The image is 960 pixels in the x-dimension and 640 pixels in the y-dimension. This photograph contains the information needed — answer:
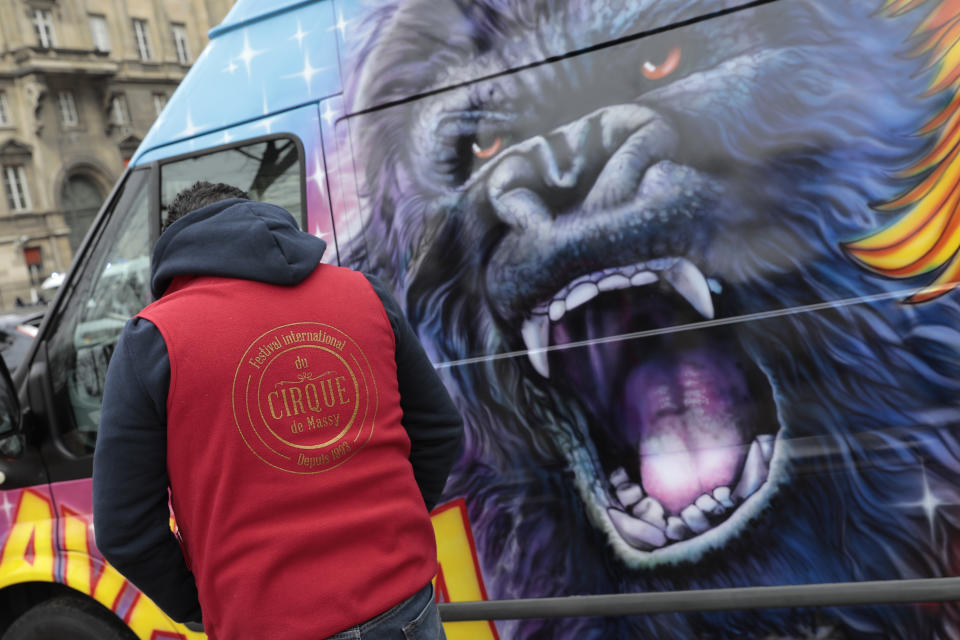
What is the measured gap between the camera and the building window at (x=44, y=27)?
3541 centimetres

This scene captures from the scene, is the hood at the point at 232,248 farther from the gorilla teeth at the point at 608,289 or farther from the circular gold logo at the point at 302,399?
the gorilla teeth at the point at 608,289

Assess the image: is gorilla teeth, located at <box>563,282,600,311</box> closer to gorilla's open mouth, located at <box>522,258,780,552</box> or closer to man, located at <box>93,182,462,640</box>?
gorilla's open mouth, located at <box>522,258,780,552</box>

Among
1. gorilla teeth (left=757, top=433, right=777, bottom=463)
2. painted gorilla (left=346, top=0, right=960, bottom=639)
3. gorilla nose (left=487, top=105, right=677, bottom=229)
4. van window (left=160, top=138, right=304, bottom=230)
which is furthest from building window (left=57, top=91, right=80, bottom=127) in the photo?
gorilla teeth (left=757, top=433, right=777, bottom=463)

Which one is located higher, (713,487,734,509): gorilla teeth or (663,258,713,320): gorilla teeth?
(663,258,713,320): gorilla teeth

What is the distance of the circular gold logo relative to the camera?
144 cm

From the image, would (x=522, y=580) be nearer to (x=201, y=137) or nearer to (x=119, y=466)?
(x=119, y=466)

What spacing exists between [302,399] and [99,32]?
1643 inches

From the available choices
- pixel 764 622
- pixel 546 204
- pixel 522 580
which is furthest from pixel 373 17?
pixel 764 622

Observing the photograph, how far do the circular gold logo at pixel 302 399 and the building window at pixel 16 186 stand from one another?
37.5 m

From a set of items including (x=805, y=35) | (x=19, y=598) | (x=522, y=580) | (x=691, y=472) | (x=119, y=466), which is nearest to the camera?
(x=119, y=466)

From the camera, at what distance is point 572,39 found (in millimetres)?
2092

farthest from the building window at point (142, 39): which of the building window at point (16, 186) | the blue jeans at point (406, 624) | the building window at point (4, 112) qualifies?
the blue jeans at point (406, 624)

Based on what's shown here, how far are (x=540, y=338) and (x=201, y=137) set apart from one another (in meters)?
1.26

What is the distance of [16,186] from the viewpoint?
112 ft
